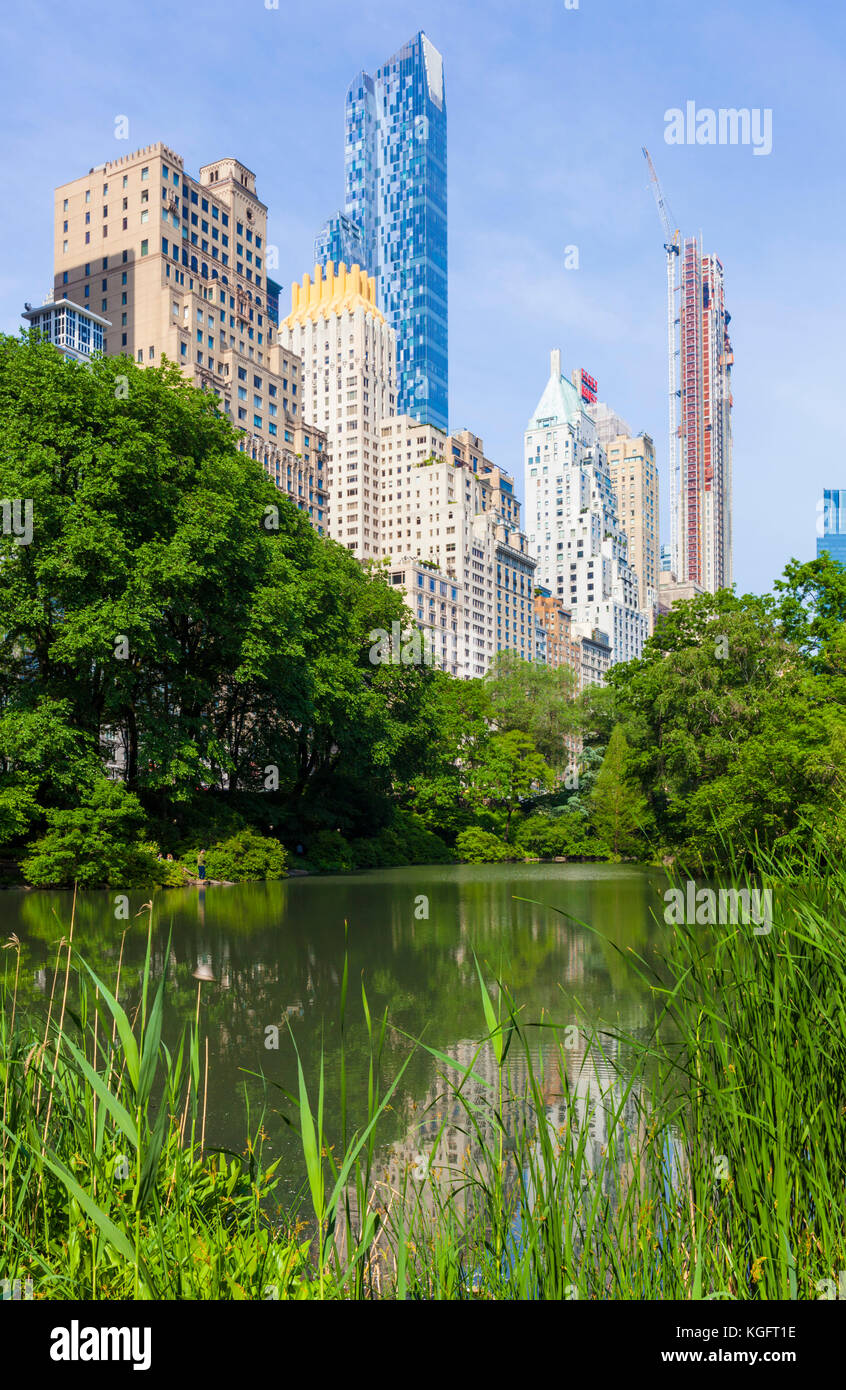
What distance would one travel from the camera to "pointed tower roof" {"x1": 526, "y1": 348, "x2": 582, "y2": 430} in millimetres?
165875

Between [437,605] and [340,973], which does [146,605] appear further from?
[437,605]

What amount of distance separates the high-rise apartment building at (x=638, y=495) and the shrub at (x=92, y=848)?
172 m

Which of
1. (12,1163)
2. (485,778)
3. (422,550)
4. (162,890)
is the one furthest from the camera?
(422,550)

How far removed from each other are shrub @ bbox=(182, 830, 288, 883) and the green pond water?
1.88 metres

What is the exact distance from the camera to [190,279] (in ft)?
257

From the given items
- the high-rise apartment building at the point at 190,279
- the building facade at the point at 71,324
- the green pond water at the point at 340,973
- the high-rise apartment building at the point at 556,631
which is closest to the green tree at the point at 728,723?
the green pond water at the point at 340,973

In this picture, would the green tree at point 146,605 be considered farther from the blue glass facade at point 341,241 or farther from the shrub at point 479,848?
the blue glass facade at point 341,241

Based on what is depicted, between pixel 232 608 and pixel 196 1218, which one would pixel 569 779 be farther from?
pixel 196 1218

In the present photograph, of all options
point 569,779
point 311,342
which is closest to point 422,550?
point 311,342

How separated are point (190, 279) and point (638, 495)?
12399cm

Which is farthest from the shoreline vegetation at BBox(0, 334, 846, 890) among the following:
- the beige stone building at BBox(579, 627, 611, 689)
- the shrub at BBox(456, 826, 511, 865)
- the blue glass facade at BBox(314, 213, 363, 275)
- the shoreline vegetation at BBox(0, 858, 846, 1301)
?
the blue glass facade at BBox(314, 213, 363, 275)

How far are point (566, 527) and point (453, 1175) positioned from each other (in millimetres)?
155543

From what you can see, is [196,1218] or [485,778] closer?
[196,1218]

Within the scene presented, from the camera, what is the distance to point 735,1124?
311 centimetres
